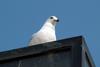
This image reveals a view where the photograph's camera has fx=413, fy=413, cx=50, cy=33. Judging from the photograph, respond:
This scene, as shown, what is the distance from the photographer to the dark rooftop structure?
684cm

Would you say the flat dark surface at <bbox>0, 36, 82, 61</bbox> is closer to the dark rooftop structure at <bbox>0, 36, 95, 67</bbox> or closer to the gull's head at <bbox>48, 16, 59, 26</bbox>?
the dark rooftop structure at <bbox>0, 36, 95, 67</bbox>

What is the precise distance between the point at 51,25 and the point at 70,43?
808 cm

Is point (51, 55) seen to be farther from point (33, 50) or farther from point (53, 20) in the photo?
point (53, 20)

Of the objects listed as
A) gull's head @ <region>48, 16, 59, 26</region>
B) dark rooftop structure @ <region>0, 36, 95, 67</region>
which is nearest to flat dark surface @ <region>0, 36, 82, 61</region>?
dark rooftop structure @ <region>0, 36, 95, 67</region>

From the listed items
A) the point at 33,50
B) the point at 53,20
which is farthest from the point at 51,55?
the point at 53,20

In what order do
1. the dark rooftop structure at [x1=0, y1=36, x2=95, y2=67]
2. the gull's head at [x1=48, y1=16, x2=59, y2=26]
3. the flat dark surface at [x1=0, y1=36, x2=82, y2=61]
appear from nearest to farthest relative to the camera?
the dark rooftop structure at [x1=0, y1=36, x2=95, y2=67]
the flat dark surface at [x1=0, y1=36, x2=82, y2=61]
the gull's head at [x1=48, y1=16, x2=59, y2=26]

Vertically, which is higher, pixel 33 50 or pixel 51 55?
pixel 33 50

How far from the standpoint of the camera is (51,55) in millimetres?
7078

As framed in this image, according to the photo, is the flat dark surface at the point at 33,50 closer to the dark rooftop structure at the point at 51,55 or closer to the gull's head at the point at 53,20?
the dark rooftop structure at the point at 51,55

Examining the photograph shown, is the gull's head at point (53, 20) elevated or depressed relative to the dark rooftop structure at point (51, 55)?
elevated

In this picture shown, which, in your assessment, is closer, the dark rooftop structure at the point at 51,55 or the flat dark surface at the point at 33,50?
the dark rooftop structure at the point at 51,55

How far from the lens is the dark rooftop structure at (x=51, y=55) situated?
269 inches

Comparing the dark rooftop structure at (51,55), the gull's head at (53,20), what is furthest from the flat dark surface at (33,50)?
the gull's head at (53,20)

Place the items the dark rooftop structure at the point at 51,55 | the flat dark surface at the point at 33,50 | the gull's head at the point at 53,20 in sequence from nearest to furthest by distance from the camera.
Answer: the dark rooftop structure at the point at 51,55 < the flat dark surface at the point at 33,50 < the gull's head at the point at 53,20
